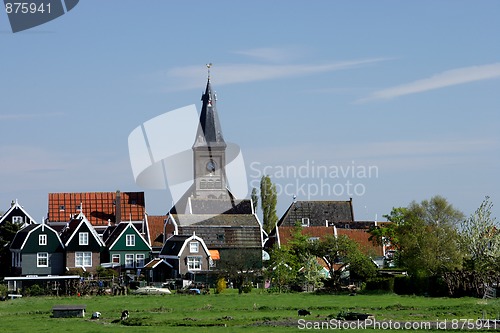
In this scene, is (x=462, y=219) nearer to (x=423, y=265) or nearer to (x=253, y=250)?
(x=423, y=265)

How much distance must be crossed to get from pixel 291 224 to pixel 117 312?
4976 cm

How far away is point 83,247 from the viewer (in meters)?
84.2

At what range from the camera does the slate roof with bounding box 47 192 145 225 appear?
95.5 metres

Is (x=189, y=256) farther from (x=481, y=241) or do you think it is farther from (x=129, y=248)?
(x=481, y=241)

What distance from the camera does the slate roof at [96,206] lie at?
95.5m

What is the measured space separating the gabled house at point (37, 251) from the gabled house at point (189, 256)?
9.60 metres

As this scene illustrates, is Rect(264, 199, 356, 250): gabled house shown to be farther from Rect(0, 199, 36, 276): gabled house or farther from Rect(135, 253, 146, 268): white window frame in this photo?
Rect(0, 199, 36, 276): gabled house

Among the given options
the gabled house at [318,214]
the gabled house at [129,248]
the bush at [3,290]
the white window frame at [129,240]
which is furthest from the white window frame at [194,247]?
the bush at [3,290]

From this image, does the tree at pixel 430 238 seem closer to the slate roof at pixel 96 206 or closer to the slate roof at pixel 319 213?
the slate roof at pixel 319 213

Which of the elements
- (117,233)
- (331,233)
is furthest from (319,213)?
(117,233)

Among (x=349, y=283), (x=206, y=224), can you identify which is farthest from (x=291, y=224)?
(x=349, y=283)

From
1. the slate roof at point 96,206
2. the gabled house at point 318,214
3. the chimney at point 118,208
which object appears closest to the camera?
the chimney at point 118,208

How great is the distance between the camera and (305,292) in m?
69.6

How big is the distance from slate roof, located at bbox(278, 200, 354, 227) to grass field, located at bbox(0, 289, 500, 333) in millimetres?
35400
